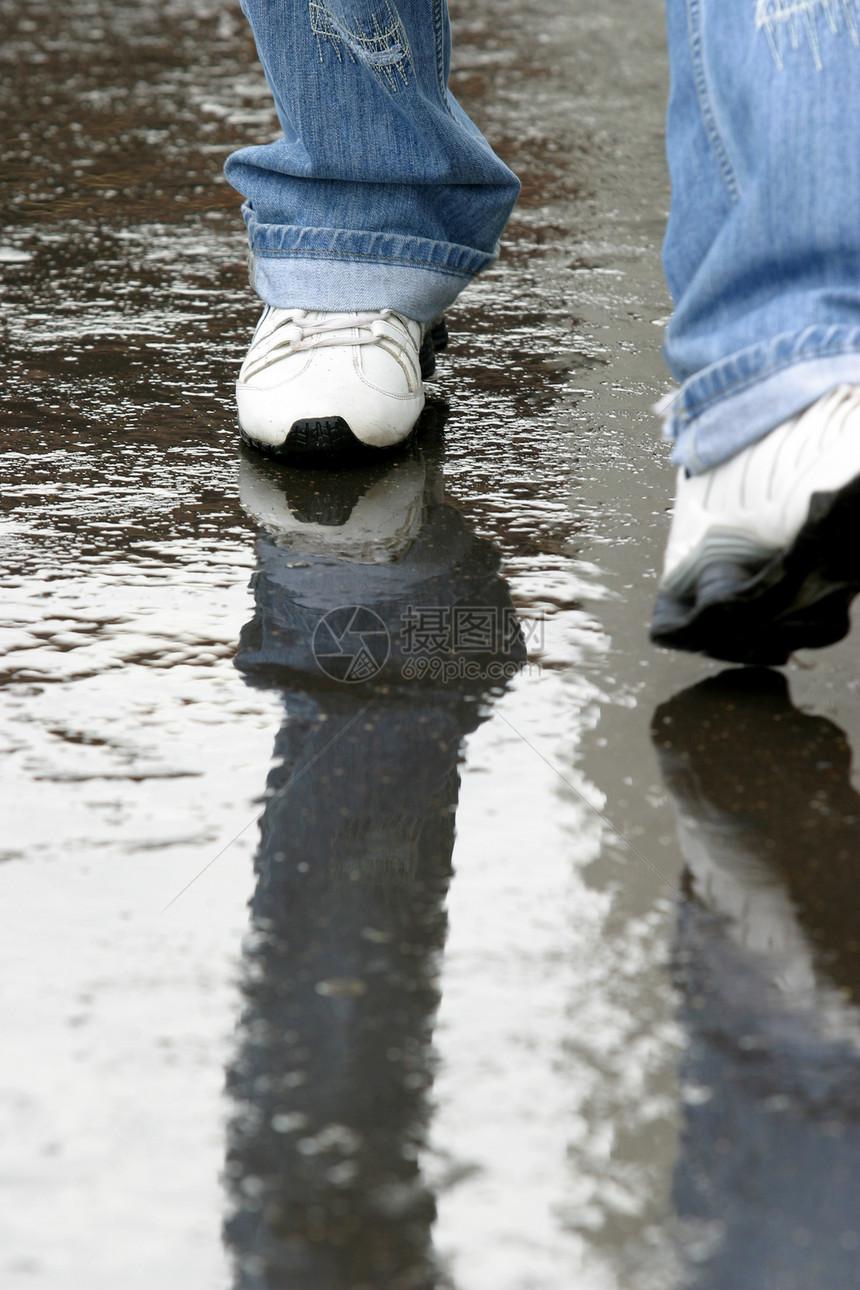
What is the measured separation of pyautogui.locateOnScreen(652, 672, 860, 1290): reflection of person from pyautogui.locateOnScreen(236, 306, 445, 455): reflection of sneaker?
59 cm

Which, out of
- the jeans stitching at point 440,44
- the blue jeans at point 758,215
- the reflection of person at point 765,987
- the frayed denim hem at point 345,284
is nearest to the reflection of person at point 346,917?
the reflection of person at point 765,987

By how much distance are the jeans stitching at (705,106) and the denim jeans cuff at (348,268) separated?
57 centimetres

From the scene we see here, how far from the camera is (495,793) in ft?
3.05

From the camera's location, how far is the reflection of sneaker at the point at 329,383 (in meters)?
1.46

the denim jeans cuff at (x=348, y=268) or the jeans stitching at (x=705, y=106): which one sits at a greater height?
the jeans stitching at (x=705, y=106)

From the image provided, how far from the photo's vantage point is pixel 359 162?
1.59 m

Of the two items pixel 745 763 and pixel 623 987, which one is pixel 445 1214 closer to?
pixel 623 987

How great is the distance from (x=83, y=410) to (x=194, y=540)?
0.40m

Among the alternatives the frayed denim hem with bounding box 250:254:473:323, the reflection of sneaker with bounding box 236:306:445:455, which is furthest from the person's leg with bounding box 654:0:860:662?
the frayed denim hem with bounding box 250:254:473:323

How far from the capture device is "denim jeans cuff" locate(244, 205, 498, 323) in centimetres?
159

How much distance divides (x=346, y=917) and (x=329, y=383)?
81cm

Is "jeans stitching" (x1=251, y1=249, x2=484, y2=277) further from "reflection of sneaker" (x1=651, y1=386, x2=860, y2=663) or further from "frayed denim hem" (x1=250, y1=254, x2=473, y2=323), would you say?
"reflection of sneaker" (x1=651, y1=386, x2=860, y2=663)

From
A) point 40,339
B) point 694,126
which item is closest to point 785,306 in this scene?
point 694,126

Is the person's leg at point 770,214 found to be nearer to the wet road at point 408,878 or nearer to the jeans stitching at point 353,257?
the wet road at point 408,878
